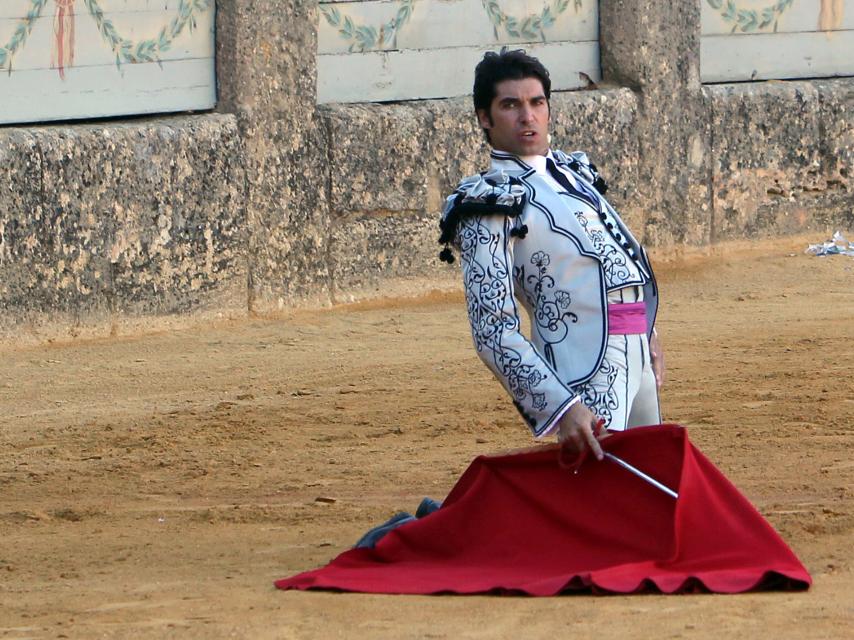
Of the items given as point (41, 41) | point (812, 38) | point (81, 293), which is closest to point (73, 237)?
point (81, 293)

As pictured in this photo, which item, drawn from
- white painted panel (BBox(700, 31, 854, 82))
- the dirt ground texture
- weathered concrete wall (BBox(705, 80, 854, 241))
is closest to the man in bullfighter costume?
the dirt ground texture

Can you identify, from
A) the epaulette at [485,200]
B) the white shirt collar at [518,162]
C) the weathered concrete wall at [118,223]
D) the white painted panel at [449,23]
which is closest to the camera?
the epaulette at [485,200]

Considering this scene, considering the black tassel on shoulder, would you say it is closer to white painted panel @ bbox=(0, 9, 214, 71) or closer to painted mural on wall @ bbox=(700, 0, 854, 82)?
white painted panel @ bbox=(0, 9, 214, 71)

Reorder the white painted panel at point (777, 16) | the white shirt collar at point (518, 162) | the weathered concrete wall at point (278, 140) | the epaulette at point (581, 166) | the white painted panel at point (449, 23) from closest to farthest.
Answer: the white shirt collar at point (518, 162)
the epaulette at point (581, 166)
the weathered concrete wall at point (278, 140)
the white painted panel at point (449, 23)
the white painted panel at point (777, 16)

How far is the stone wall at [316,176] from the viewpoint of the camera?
25.3 ft

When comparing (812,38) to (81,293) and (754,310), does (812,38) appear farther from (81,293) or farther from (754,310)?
(81,293)

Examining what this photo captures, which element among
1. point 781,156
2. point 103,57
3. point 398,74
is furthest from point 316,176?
point 781,156

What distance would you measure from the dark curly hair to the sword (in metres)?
0.89

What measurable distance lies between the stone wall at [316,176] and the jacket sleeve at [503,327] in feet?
12.4

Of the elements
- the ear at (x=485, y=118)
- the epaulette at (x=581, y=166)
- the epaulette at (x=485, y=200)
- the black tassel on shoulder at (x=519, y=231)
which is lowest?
the black tassel on shoulder at (x=519, y=231)

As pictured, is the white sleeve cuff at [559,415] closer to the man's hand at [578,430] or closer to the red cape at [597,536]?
the man's hand at [578,430]

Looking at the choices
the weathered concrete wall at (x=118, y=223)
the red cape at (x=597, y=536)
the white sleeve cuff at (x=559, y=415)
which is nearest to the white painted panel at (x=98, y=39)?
the weathered concrete wall at (x=118, y=223)

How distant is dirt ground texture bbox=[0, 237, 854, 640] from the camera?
3967mm

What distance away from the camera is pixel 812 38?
10.6 m
